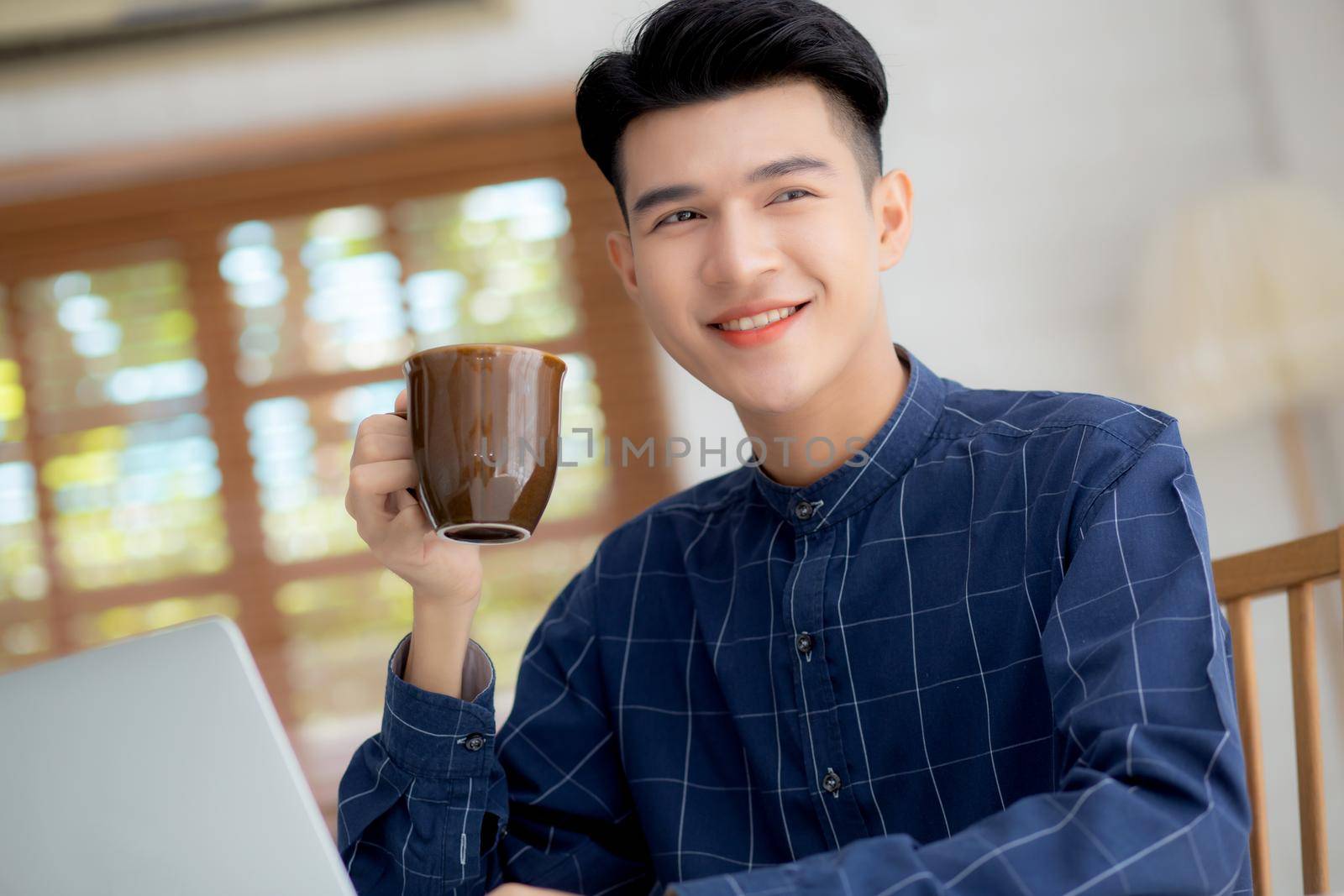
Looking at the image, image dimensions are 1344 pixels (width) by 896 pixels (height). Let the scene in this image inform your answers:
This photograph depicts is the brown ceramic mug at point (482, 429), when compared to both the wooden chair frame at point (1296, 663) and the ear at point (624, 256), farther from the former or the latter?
the wooden chair frame at point (1296, 663)

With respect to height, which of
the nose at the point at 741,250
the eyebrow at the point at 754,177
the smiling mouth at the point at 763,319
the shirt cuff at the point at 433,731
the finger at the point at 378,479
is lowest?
the shirt cuff at the point at 433,731

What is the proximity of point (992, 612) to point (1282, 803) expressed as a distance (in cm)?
206

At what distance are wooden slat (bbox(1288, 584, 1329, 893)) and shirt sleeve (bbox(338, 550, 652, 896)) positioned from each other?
→ 0.62 m

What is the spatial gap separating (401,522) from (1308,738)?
2.75ft

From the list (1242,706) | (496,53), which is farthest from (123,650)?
(496,53)

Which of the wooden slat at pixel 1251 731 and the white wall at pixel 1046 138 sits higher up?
the white wall at pixel 1046 138

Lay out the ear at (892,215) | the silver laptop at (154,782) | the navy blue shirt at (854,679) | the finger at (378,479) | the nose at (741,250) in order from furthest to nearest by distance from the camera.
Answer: the ear at (892,215), the nose at (741,250), the finger at (378,479), the navy blue shirt at (854,679), the silver laptop at (154,782)

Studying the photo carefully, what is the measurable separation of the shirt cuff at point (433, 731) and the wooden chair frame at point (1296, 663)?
0.70 metres

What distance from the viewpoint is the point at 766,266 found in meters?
1.10

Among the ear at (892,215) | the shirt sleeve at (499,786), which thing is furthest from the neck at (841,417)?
the shirt sleeve at (499,786)

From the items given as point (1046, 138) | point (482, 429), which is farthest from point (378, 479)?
point (1046, 138)

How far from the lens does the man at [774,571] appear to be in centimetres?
100

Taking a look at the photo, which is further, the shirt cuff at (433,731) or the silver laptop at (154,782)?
the shirt cuff at (433,731)

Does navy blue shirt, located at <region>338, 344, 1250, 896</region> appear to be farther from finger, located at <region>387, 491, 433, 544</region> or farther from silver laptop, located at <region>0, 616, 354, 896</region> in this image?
silver laptop, located at <region>0, 616, 354, 896</region>
